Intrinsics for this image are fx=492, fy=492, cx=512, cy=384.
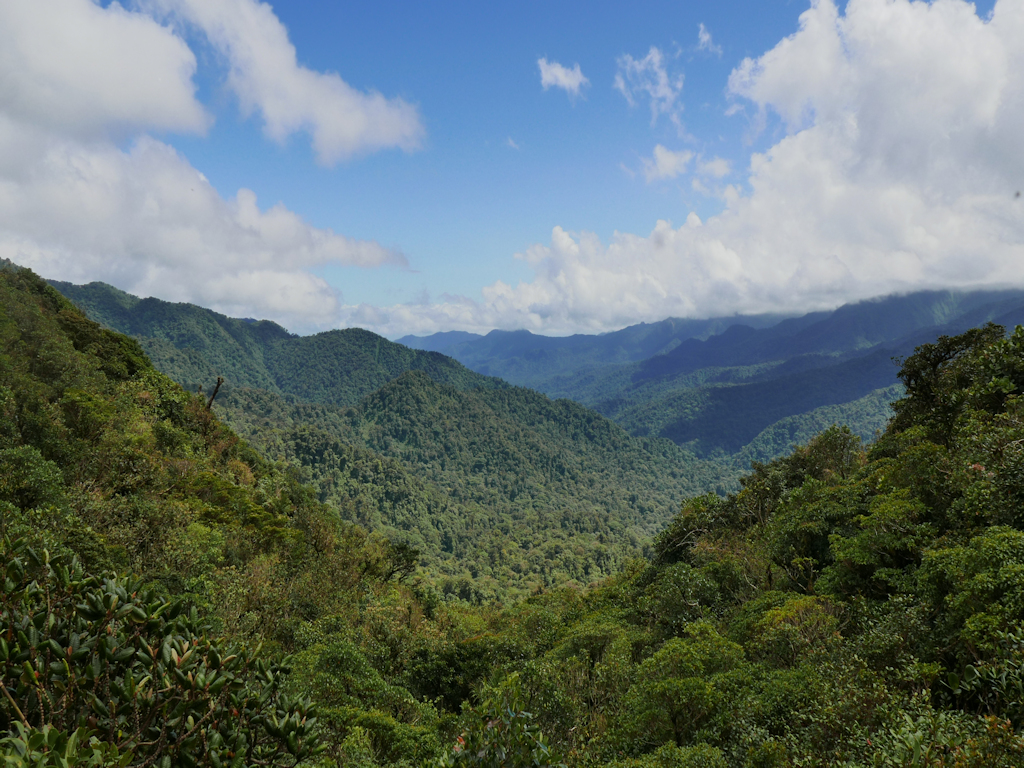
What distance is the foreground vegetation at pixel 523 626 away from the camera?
3891 millimetres

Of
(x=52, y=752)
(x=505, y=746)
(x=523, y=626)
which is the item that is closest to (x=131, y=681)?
(x=52, y=752)

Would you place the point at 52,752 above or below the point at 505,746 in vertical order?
above

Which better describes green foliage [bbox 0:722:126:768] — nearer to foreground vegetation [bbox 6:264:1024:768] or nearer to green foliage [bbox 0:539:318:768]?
foreground vegetation [bbox 6:264:1024:768]

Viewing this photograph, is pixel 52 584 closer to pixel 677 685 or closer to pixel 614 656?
pixel 677 685

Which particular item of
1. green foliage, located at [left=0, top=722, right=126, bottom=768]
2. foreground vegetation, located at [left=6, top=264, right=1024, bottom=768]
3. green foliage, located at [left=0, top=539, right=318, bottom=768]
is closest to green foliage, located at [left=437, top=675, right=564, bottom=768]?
foreground vegetation, located at [left=6, top=264, right=1024, bottom=768]

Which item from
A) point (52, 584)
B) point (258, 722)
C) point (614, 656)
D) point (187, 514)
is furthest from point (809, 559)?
point (187, 514)

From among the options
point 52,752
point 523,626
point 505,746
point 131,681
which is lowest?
point 523,626

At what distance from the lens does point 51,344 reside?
3044 cm

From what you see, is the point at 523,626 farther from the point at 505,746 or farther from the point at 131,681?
the point at 131,681

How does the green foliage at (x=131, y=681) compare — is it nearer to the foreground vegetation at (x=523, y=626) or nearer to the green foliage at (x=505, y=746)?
the foreground vegetation at (x=523, y=626)

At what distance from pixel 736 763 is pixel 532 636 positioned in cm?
1525

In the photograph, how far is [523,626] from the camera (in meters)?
24.4

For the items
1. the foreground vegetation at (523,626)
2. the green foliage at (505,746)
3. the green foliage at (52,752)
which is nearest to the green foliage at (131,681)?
the foreground vegetation at (523,626)

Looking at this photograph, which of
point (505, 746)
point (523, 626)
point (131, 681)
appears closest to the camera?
point (131, 681)
